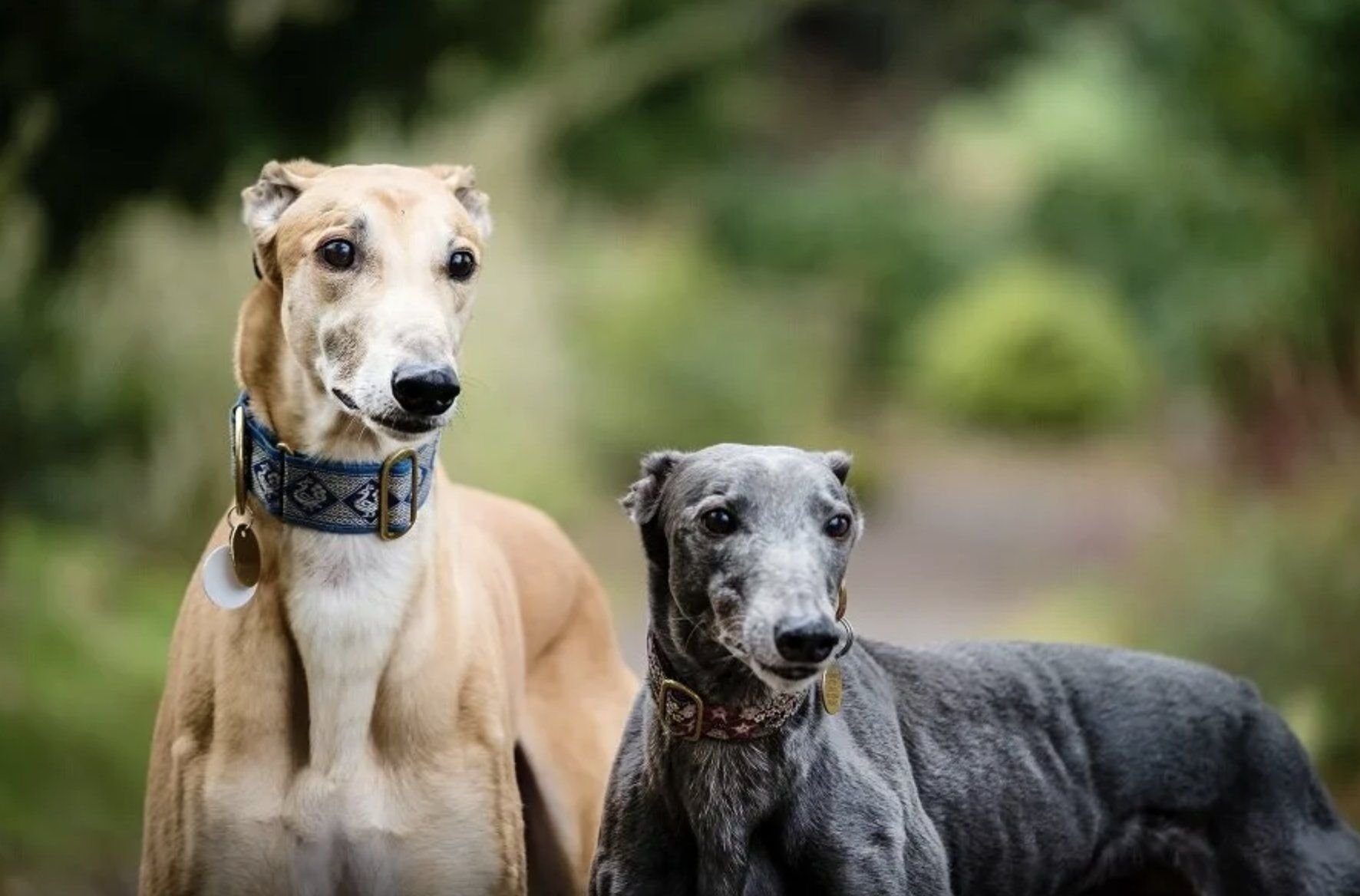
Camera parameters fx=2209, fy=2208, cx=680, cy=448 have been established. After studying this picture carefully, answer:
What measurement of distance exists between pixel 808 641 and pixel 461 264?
43.7 inches

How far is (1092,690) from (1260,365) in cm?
571

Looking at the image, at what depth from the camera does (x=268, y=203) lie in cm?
436

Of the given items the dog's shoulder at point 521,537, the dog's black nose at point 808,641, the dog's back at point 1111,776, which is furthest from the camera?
the dog's shoulder at point 521,537

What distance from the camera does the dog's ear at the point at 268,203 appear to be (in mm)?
4324

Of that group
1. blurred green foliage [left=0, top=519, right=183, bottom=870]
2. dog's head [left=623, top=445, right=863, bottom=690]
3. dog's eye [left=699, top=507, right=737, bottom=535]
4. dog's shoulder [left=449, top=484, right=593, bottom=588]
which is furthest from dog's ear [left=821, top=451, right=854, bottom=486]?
blurred green foliage [left=0, top=519, right=183, bottom=870]

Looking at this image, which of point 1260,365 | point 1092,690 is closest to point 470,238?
point 1092,690

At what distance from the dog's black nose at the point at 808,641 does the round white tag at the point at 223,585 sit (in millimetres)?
1158

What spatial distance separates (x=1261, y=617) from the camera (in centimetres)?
840

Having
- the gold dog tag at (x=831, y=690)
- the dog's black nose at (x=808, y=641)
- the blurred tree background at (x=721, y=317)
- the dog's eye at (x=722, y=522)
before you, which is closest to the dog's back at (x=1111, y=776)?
the gold dog tag at (x=831, y=690)

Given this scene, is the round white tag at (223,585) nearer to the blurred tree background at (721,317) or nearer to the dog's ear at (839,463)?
the blurred tree background at (721,317)

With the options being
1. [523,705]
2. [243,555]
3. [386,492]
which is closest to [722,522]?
[386,492]

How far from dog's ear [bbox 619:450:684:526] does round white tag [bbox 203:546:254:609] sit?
2.48 ft

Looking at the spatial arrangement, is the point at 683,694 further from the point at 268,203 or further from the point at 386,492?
the point at 268,203

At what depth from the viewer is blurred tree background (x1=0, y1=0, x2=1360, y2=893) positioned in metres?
7.36
